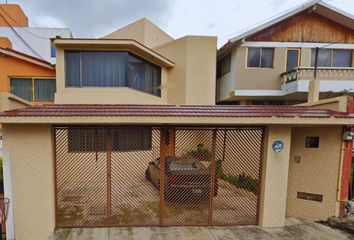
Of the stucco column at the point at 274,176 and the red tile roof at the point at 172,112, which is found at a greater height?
the red tile roof at the point at 172,112

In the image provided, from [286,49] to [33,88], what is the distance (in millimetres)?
15140

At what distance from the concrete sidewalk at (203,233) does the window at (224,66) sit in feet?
34.1

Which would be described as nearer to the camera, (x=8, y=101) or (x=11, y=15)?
(x=8, y=101)

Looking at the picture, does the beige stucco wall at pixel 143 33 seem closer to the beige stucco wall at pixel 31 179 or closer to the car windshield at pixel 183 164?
the car windshield at pixel 183 164

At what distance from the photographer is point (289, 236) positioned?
5070 mm

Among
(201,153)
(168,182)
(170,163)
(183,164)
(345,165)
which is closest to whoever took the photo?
(345,165)

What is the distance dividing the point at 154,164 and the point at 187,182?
1.92 m

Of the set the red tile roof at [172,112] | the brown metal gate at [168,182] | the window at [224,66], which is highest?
the window at [224,66]

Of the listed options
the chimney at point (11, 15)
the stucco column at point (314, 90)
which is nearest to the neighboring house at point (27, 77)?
the chimney at point (11, 15)

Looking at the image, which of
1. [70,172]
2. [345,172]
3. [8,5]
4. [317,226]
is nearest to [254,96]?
[345,172]

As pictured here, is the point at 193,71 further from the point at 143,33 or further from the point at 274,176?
the point at 274,176

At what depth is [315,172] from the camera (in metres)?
5.89

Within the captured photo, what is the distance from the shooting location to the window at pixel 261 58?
41.6ft

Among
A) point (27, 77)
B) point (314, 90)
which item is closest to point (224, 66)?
point (314, 90)
